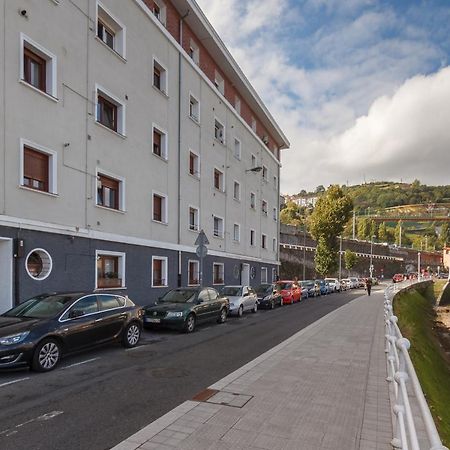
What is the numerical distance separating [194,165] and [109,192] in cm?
822

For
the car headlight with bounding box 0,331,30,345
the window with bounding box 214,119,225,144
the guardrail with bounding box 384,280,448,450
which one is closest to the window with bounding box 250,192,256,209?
Answer: the window with bounding box 214,119,225,144

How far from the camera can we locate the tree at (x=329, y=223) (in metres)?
47.0

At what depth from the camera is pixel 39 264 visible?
42.7 feet

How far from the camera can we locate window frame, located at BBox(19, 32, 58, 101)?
42.2 ft

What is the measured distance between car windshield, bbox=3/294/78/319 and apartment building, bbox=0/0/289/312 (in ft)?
9.29

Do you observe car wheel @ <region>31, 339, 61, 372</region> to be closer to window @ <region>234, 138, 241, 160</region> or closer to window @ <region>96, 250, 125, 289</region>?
window @ <region>96, 250, 125, 289</region>

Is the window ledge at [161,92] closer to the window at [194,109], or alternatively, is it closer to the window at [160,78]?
the window at [160,78]

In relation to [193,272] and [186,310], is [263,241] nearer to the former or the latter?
[193,272]

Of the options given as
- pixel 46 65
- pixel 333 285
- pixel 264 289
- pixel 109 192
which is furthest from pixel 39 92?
pixel 333 285

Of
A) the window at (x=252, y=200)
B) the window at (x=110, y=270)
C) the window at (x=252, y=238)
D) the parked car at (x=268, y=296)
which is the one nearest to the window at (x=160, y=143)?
the window at (x=110, y=270)

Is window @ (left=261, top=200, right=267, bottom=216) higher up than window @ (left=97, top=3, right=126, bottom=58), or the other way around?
window @ (left=97, top=3, right=126, bottom=58)

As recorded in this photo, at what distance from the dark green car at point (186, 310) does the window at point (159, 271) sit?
4.17 meters

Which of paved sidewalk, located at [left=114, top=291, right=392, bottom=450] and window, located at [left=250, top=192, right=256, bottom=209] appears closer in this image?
paved sidewalk, located at [left=114, top=291, right=392, bottom=450]

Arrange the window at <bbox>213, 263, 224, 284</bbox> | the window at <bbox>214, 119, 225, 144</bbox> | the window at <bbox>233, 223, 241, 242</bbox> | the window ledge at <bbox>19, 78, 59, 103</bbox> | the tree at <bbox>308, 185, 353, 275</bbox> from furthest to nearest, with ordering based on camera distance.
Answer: the tree at <bbox>308, 185, 353, 275</bbox>, the window at <bbox>233, 223, 241, 242</bbox>, the window at <bbox>214, 119, 225, 144</bbox>, the window at <bbox>213, 263, 224, 284</bbox>, the window ledge at <bbox>19, 78, 59, 103</bbox>
